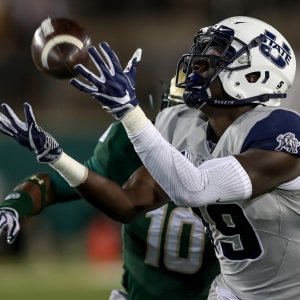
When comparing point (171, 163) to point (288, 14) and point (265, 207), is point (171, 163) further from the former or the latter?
point (288, 14)

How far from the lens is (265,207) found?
1.73m

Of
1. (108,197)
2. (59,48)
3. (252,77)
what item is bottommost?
(108,197)

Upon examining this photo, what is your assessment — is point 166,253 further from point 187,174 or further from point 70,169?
point 187,174

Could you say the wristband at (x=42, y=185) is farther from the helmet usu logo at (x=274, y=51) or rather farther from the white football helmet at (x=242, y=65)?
the helmet usu logo at (x=274, y=51)

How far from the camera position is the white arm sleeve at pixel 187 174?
1.52m

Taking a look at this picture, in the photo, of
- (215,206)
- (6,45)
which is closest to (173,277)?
(215,206)

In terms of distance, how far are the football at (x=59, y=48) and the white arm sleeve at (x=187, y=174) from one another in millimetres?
1032

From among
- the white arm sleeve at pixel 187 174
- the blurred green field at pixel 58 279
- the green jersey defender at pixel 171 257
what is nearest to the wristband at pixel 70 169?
the white arm sleeve at pixel 187 174

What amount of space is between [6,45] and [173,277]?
10.6 ft

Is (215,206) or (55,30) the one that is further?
(55,30)

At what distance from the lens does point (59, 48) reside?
8.15 ft

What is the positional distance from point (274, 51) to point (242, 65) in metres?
0.11

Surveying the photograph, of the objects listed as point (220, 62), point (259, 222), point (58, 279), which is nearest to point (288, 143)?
point (259, 222)

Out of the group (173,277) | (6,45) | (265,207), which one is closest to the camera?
(265,207)
